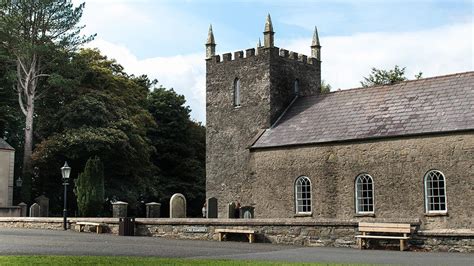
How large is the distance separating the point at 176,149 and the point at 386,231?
135 feet

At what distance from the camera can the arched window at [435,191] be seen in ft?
96.4

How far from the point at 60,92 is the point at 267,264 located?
138ft

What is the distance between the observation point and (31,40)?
170 ft

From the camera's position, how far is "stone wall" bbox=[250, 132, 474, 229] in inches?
1136

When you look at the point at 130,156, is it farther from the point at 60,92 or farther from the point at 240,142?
the point at 240,142

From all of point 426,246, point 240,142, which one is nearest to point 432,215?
point 426,246

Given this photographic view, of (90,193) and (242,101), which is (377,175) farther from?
(90,193)

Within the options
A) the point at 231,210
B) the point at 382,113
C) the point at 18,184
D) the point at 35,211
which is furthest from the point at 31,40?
the point at 382,113

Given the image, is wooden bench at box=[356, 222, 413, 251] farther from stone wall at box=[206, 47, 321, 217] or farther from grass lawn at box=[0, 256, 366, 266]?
stone wall at box=[206, 47, 321, 217]

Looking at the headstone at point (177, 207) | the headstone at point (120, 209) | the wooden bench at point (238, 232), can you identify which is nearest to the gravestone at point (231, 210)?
the headstone at point (177, 207)

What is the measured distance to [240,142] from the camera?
38.8 m

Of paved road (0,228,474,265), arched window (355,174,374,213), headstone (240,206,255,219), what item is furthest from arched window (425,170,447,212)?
headstone (240,206,255,219)

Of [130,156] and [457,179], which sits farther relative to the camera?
[130,156]

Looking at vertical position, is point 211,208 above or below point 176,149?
below
